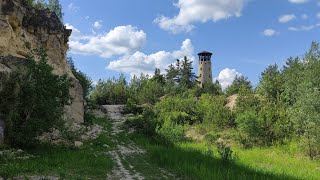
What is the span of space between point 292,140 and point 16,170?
21.6m

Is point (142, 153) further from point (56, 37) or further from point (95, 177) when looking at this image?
point (56, 37)

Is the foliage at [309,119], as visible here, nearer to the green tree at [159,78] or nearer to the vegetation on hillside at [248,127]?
the vegetation on hillside at [248,127]

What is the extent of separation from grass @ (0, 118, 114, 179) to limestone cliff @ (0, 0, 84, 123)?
528cm

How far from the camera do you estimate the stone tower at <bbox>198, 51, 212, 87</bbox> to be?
10412cm

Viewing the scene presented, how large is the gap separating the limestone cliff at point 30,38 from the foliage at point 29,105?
113 cm

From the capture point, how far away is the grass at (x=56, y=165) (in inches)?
554

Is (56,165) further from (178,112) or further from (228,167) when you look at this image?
(178,112)

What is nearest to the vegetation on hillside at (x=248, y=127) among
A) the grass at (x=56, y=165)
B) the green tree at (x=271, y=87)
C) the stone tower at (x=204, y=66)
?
the green tree at (x=271, y=87)

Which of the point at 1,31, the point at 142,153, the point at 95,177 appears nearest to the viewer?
the point at 95,177

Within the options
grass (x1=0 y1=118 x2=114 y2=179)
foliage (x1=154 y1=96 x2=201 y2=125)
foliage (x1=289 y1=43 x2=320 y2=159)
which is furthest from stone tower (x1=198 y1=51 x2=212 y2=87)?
grass (x1=0 y1=118 x2=114 y2=179)

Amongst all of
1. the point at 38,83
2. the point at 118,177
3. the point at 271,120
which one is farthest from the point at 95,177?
the point at 271,120

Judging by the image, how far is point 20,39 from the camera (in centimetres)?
2942

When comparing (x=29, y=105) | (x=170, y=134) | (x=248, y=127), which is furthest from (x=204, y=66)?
(x=29, y=105)

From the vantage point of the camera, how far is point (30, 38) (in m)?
32.7
